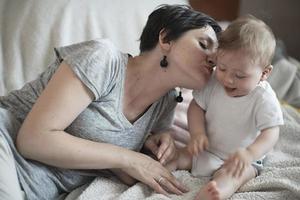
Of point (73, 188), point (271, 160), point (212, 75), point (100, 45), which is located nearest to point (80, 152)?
point (73, 188)

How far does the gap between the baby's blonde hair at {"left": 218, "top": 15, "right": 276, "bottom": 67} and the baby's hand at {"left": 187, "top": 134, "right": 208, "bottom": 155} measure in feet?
0.79

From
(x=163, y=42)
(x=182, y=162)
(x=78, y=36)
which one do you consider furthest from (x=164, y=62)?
(x=78, y=36)

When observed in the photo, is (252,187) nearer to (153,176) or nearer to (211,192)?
(211,192)

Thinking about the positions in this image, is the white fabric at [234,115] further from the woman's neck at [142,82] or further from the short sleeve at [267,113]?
the woman's neck at [142,82]

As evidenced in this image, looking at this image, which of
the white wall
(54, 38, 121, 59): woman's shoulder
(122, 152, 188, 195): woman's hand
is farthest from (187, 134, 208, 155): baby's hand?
the white wall

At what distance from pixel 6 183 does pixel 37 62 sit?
29.4 inches

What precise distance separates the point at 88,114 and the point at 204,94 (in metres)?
0.33

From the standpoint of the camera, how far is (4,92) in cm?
163

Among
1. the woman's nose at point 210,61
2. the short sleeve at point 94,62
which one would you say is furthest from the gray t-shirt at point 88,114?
the woman's nose at point 210,61

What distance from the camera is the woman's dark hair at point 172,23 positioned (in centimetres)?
126

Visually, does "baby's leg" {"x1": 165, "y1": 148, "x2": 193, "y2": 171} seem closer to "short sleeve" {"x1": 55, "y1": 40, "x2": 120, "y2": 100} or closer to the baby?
the baby

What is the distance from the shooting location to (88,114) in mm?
1230

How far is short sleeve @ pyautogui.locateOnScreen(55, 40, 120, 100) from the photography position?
116cm

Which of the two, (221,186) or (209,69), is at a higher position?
(209,69)
